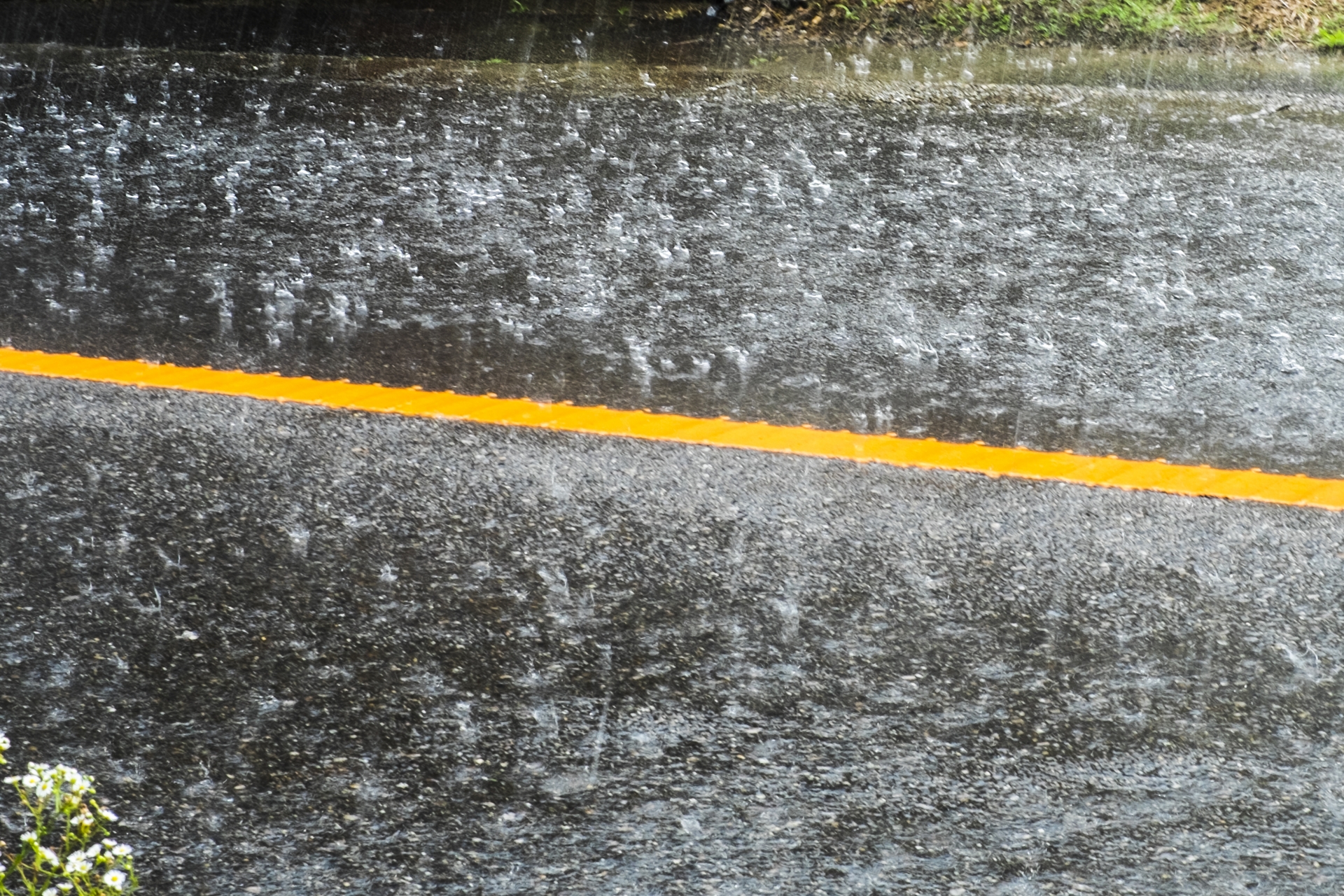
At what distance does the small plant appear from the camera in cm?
190

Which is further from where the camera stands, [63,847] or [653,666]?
[653,666]

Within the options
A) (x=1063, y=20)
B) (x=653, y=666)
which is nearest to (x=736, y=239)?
(x=653, y=666)

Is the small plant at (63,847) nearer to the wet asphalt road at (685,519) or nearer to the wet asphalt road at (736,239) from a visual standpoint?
the wet asphalt road at (685,519)

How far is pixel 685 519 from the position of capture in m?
2.99

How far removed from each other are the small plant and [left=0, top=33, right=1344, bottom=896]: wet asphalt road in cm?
7

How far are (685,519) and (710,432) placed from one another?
0.42 metres

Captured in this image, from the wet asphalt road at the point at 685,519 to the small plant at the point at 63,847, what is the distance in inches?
2.6

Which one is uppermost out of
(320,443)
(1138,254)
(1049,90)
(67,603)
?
(1049,90)

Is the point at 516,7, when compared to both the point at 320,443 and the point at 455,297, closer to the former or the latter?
the point at 455,297

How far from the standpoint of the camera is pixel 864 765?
2.32 meters

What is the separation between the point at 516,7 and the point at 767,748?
5.09 metres

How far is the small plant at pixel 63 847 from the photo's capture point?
190 cm

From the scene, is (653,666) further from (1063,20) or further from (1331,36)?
(1331,36)

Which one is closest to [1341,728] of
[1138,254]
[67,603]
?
[1138,254]
